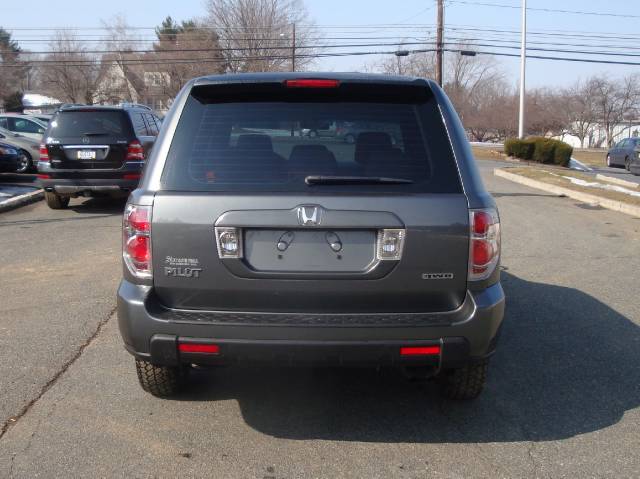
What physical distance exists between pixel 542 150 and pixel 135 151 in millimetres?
23214

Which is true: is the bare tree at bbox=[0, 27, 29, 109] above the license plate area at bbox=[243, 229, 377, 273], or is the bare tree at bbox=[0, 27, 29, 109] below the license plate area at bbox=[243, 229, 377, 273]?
above

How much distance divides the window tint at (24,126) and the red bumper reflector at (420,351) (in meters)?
19.2

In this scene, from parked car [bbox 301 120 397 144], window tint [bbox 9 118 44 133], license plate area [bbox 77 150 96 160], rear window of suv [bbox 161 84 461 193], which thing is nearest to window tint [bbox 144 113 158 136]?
license plate area [bbox 77 150 96 160]

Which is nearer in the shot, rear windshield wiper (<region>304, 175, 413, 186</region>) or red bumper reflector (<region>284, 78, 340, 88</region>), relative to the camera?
rear windshield wiper (<region>304, 175, 413, 186</region>)

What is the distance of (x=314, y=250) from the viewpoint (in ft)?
10.7

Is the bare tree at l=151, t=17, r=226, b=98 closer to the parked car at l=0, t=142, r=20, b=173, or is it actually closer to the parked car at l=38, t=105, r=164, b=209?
the parked car at l=0, t=142, r=20, b=173

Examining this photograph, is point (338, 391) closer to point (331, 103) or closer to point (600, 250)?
point (331, 103)

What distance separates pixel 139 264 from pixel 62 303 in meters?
3.28

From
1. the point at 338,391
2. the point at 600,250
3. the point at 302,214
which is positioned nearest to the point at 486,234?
the point at 302,214

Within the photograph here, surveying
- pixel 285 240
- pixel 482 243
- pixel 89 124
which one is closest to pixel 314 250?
pixel 285 240

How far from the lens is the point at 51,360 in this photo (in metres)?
4.79

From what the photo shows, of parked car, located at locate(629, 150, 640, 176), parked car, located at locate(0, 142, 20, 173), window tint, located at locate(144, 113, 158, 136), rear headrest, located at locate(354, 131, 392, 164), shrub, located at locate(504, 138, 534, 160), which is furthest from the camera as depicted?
shrub, located at locate(504, 138, 534, 160)

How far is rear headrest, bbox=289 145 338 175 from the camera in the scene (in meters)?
3.41

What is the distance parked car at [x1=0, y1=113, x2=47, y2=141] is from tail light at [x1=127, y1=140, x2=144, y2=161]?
9395 mm
